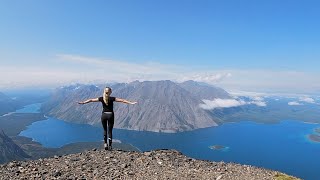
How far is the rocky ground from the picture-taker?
14.9 meters

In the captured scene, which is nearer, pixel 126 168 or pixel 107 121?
pixel 126 168

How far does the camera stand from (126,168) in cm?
1619

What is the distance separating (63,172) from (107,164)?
8.24ft

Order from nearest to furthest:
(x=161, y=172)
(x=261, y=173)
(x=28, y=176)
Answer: (x=28, y=176) → (x=161, y=172) → (x=261, y=173)

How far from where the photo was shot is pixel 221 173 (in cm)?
1623

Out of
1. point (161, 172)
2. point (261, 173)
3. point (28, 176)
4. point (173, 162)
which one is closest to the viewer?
point (28, 176)

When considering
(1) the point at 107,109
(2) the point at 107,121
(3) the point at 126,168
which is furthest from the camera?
(2) the point at 107,121

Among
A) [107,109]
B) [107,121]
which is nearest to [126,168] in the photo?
[107,121]

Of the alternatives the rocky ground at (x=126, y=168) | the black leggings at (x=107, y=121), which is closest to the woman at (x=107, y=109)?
the black leggings at (x=107, y=121)

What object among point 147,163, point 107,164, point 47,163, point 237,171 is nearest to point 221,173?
point 237,171

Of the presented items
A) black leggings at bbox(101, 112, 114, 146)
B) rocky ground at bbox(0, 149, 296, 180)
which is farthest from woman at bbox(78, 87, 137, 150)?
rocky ground at bbox(0, 149, 296, 180)

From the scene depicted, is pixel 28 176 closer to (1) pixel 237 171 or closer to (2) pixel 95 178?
(2) pixel 95 178

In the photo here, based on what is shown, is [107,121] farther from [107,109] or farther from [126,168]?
[126,168]

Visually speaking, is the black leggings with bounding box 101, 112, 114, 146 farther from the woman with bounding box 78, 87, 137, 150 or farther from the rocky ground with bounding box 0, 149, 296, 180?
the rocky ground with bounding box 0, 149, 296, 180
